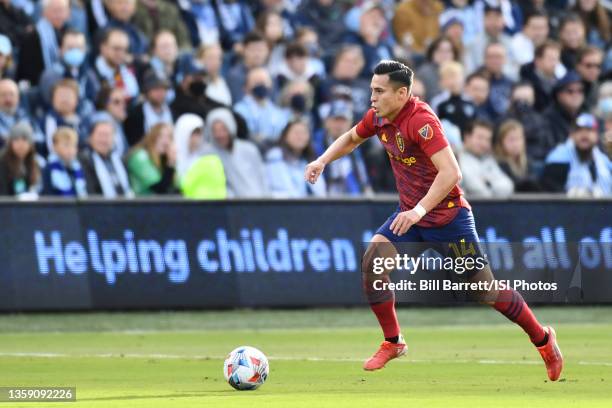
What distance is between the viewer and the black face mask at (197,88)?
22.2 metres

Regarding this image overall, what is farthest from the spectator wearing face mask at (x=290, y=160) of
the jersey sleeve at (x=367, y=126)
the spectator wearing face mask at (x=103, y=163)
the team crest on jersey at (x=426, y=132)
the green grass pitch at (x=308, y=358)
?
the team crest on jersey at (x=426, y=132)

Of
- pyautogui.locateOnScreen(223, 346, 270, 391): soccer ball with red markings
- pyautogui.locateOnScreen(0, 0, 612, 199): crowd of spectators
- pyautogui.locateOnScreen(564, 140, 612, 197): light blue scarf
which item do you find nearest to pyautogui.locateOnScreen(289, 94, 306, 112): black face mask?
pyautogui.locateOnScreen(0, 0, 612, 199): crowd of spectators

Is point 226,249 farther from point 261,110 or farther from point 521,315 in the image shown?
point 521,315

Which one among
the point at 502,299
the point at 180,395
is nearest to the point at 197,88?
the point at 502,299

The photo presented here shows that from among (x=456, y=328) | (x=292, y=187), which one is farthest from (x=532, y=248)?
(x=292, y=187)

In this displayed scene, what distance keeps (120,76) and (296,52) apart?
3014 millimetres

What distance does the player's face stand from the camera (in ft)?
41.0

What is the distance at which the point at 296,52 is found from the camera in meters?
23.5

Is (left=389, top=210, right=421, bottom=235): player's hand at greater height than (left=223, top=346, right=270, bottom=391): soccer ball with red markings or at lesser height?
greater

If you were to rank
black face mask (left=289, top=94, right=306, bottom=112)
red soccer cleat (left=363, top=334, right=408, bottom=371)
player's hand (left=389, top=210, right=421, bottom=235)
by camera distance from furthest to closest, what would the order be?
1. black face mask (left=289, top=94, right=306, bottom=112)
2. red soccer cleat (left=363, top=334, right=408, bottom=371)
3. player's hand (left=389, top=210, right=421, bottom=235)

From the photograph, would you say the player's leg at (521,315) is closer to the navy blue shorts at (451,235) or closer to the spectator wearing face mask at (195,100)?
the navy blue shorts at (451,235)

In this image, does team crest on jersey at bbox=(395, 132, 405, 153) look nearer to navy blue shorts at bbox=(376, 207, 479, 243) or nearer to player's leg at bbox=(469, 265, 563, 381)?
navy blue shorts at bbox=(376, 207, 479, 243)

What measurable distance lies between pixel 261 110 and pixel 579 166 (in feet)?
16.1

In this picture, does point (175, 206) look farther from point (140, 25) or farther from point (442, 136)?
point (442, 136)
